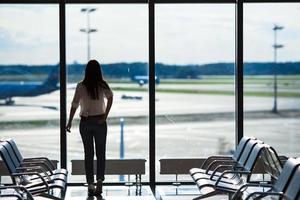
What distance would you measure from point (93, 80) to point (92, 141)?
2.19ft

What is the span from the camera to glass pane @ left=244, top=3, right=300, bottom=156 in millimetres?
8320

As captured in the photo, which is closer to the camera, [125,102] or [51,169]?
[51,169]

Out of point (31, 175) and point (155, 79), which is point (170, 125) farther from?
point (31, 175)

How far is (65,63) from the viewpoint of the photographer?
8.13 m

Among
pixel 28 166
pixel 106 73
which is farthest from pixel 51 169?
pixel 106 73

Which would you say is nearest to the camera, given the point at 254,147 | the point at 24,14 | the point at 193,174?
the point at 254,147

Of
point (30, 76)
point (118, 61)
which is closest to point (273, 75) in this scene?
point (118, 61)

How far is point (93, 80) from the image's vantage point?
23.1 feet

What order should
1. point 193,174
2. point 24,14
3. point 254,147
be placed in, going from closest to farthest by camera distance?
point 254,147
point 193,174
point 24,14

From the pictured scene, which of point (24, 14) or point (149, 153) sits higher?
point (24, 14)

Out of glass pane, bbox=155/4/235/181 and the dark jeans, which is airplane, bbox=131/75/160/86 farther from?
the dark jeans

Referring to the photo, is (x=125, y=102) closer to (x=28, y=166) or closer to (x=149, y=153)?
(x=149, y=153)

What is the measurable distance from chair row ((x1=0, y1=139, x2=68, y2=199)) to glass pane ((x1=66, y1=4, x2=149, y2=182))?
152 centimetres

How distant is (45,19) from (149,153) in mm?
2084
